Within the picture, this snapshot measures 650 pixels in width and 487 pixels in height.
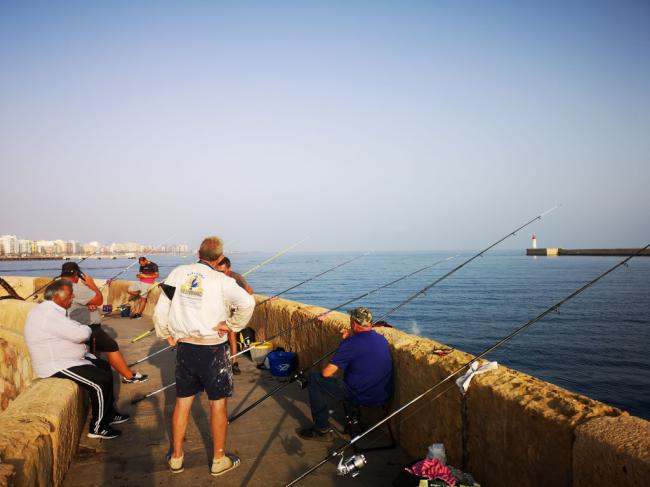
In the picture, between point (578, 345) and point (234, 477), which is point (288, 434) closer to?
point (234, 477)

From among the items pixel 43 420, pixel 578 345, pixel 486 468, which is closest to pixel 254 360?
pixel 43 420

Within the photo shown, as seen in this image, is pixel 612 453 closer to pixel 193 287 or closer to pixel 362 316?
pixel 362 316

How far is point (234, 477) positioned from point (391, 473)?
1.30 metres

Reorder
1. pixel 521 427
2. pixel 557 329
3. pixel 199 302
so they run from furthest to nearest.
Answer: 1. pixel 557 329
2. pixel 199 302
3. pixel 521 427

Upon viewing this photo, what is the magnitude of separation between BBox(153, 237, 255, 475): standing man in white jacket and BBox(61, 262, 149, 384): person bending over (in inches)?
84.9

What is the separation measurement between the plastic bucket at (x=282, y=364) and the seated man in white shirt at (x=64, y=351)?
2269 millimetres

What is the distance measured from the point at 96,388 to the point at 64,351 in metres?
0.48

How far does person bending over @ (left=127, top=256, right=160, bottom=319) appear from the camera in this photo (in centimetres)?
1141

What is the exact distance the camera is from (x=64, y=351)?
158 inches

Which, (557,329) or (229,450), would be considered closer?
(229,450)

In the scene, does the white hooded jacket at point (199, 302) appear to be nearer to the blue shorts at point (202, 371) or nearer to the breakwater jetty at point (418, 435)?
the blue shorts at point (202, 371)

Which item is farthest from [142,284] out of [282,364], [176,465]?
[176,465]

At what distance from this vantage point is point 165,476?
3373 millimetres

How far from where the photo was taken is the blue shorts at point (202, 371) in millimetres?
3443
